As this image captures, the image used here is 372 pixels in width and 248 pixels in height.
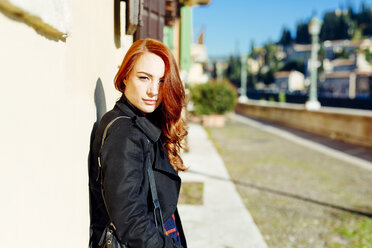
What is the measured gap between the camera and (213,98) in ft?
55.9

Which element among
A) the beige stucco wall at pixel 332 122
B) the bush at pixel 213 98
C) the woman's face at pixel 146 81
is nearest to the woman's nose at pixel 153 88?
the woman's face at pixel 146 81

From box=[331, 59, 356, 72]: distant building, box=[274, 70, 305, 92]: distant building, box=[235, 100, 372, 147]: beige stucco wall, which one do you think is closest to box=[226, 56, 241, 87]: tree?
box=[274, 70, 305, 92]: distant building

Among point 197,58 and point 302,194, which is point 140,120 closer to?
point 302,194

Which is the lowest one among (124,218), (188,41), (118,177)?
(124,218)

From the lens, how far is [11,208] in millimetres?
914

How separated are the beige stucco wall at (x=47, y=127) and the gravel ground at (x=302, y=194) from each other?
2723 mm

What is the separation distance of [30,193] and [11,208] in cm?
12

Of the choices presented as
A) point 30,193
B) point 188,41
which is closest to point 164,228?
point 30,193

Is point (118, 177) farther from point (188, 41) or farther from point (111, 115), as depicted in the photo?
point (188, 41)

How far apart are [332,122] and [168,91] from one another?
40.3 ft

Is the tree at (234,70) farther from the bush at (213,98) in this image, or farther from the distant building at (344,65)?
the bush at (213,98)

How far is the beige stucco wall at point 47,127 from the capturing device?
0.89 metres

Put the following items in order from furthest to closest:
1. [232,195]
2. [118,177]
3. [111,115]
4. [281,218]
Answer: [232,195] → [281,218] → [111,115] → [118,177]

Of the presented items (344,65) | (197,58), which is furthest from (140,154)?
(344,65)
